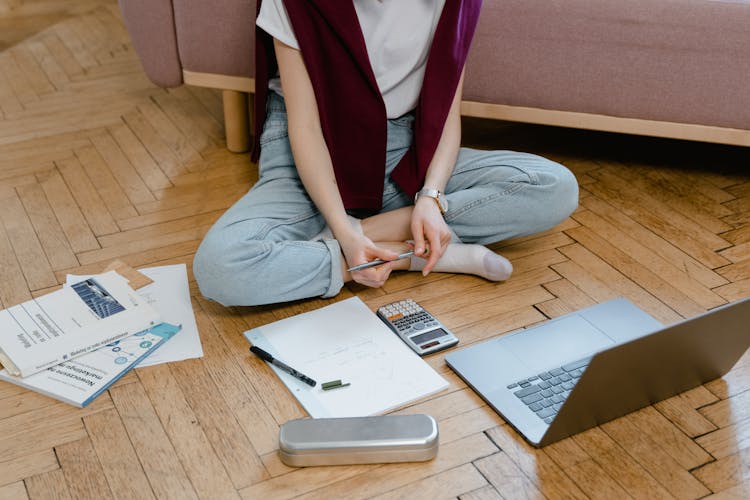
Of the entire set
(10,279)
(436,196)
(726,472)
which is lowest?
(10,279)

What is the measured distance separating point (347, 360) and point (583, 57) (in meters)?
0.85

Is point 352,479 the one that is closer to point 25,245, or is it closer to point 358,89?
point 358,89

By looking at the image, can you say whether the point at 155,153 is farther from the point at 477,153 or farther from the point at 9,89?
the point at 477,153

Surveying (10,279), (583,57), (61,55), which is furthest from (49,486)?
(61,55)

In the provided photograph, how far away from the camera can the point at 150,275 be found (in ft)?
4.91

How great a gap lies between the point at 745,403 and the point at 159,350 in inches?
35.0

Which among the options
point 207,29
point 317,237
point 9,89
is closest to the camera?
point 317,237

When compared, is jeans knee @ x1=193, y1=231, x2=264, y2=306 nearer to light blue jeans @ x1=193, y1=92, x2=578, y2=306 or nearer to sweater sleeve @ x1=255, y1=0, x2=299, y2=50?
light blue jeans @ x1=193, y1=92, x2=578, y2=306

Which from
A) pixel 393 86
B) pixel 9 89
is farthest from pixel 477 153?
pixel 9 89

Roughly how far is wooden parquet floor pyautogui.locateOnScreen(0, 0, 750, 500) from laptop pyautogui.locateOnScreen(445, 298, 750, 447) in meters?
0.03

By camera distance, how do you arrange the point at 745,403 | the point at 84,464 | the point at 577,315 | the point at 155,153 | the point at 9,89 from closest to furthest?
1. the point at 84,464
2. the point at 745,403
3. the point at 577,315
4. the point at 155,153
5. the point at 9,89

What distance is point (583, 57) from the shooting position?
1.72 m

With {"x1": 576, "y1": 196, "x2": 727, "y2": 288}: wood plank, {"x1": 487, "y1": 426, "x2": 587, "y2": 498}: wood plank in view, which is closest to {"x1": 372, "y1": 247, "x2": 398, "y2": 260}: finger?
{"x1": 487, "y1": 426, "x2": 587, "y2": 498}: wood plank

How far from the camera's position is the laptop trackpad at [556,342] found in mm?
1289
